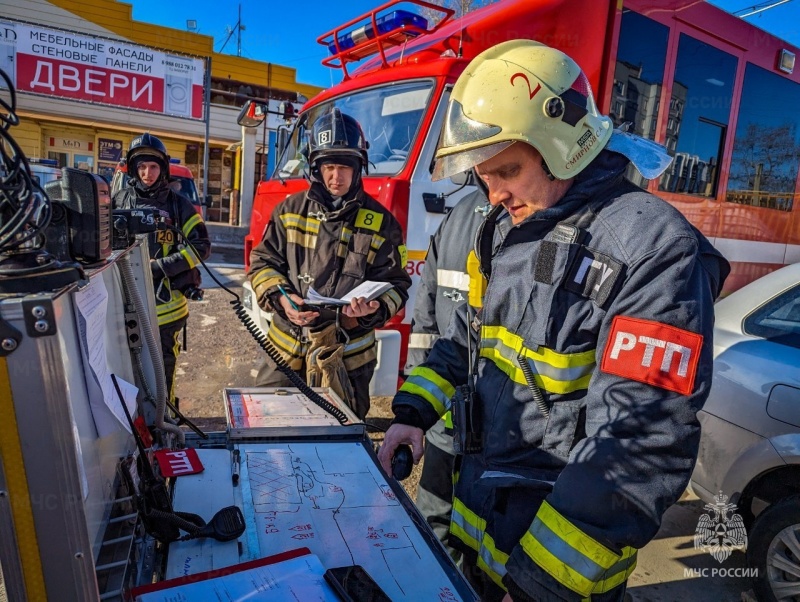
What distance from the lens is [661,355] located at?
113cm

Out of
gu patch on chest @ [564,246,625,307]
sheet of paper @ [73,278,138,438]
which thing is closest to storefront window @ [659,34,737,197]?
gu patch on chest @ [564,246,625,307]

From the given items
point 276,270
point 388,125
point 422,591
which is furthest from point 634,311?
point 388,125

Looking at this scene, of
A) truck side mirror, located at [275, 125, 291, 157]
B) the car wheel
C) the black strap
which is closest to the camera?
the black strap

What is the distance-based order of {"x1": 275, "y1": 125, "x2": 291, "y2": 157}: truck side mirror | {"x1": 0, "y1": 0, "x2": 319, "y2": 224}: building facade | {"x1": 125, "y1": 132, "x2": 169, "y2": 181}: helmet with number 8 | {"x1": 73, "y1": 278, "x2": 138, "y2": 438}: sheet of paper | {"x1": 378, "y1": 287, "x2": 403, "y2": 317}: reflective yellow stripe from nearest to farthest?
{"x1": 73, "y1": 278, "x2": 138, "y2": 438}: sheet of paper
{"x1": 378, "y1": 287, "x2": 403, "y2": 317}: reflective yellow stripe
{"x1": 125, "y1": 132, "x2": 169, "y2": 181}: helmet with number 8
{"x1": 275, "y1": 125, "x2": 291, "y2": 157}: truck side mirror
{"x1": 0, "y1": 0, "x2": 319, "y2": 224}: building facade

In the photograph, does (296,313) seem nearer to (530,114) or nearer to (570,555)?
(530,114)

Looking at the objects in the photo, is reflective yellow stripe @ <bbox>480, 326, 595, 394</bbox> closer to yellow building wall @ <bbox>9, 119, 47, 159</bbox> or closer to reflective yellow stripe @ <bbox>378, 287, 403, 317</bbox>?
reflective yellow stripe @ <bbox>378, 287, 403, 317</bbox>

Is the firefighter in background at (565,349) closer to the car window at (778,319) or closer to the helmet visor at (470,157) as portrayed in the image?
the helmet visor at (470,157)

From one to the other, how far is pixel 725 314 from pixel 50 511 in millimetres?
3309

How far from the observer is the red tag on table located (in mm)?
1382

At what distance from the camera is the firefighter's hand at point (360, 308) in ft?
A: 8.97

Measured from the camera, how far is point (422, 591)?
1.08 meters

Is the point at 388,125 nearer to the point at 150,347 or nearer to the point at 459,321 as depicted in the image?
the point at 459,321

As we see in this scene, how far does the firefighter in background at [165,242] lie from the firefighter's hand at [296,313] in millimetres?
910

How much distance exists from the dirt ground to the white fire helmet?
2.35 meters
